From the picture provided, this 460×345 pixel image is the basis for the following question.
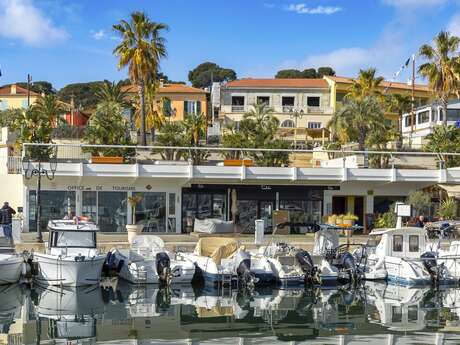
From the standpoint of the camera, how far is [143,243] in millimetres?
33125

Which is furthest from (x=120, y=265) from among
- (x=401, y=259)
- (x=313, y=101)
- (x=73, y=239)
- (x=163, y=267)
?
(x=313, y=101)

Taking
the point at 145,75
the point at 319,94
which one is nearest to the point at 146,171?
the point at 145,75

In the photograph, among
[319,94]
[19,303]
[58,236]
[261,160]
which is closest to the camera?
[19,303]

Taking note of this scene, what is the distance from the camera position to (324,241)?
34.1 m

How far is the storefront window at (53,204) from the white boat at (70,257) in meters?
10.2

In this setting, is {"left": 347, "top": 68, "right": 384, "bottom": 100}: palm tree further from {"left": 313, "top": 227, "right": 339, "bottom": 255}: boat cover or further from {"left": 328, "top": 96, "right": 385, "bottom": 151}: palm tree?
{"left": 313, "top": 227, "right": 339, "bottom": 255}: boat cover

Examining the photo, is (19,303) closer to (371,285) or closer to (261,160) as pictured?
(371,285)

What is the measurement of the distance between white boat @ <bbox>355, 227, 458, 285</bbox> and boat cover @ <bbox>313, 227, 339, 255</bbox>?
55.6 inches

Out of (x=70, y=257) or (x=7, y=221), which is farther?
(x=7, y=221)

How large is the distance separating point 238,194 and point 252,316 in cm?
1971

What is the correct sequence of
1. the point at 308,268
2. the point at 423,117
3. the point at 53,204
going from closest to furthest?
the point at 308,268
the point at 53,204
the point at 423,117

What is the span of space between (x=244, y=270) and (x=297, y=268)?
241 cm

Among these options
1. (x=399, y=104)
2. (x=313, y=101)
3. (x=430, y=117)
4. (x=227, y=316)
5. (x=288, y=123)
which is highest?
(x=313, y=101)

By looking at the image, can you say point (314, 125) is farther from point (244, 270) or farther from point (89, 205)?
point (244, 270)
